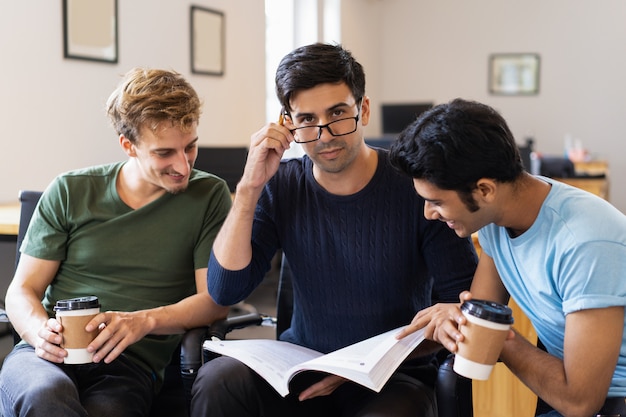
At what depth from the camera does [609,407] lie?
1266 mm

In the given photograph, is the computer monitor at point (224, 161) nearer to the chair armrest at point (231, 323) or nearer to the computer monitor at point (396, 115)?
the chair armrest at point (231, 323)

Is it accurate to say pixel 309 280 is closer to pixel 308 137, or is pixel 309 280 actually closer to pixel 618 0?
pixel 308 137

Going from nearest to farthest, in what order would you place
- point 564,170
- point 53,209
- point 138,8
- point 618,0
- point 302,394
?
1. point 302,394
2. point 53,209
3. point 138,8
4. point 564,170
5. point 618,0

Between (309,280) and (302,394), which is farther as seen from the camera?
(309,280)

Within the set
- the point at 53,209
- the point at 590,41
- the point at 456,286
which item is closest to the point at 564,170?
the point at 590,41

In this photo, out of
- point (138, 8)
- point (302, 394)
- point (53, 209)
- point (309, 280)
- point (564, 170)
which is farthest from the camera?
point (564, 170)

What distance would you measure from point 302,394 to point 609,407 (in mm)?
607

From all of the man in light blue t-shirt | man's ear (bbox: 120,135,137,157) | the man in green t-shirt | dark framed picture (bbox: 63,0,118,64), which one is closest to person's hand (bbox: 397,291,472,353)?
the man in light blue t-shirt

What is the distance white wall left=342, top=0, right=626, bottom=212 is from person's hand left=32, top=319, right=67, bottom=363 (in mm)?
5841

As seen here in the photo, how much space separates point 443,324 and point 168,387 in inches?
33.7

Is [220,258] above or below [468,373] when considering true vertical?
above

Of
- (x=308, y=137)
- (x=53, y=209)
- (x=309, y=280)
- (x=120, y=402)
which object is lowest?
(x=120, y=402)


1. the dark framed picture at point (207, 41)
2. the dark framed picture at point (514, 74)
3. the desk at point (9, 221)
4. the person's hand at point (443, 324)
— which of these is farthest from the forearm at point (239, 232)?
the dark framed picture at point (514, 74)

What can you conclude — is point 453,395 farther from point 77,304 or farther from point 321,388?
point 77,304
